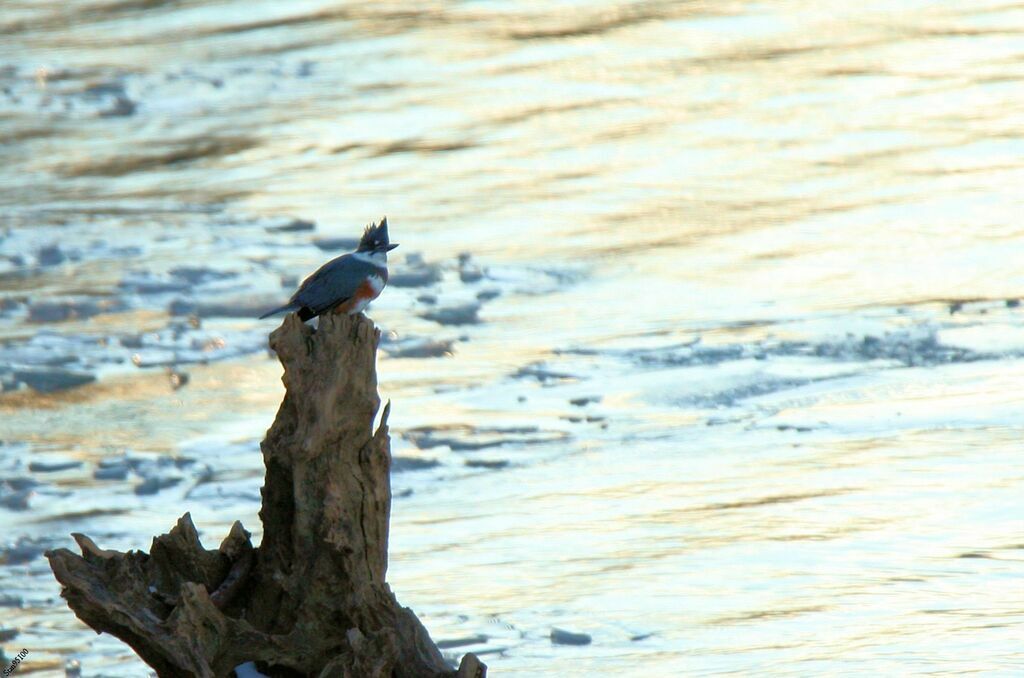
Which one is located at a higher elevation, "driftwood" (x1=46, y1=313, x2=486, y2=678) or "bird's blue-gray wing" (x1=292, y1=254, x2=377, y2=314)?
"bird's blue-gray wing" (x1=292, y1=254, x2=377, y2=314)

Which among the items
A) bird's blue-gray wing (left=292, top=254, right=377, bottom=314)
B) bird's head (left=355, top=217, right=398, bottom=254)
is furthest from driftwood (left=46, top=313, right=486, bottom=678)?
bird's head (left=355, top=217, right=398, bottom=254)

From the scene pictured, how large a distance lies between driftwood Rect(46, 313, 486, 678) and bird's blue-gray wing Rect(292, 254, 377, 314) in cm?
81

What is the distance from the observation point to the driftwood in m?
3.88

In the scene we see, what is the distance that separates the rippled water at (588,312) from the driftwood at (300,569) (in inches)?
59.1

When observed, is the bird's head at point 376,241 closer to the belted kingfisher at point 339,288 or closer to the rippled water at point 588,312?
the belted kingfisher at point 339,288

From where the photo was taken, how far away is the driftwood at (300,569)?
3.88 metres

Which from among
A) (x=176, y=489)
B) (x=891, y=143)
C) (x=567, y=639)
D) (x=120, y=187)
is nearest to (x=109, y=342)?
(x=176, y=489)

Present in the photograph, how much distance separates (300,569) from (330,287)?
1121 mm

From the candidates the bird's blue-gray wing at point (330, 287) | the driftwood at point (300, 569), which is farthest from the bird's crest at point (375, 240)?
the driftwood at point (300, 569)

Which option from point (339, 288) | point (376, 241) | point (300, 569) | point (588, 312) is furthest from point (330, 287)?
point (588, 312)

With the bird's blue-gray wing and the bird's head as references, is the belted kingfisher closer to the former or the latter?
the bird's blue-gray wing

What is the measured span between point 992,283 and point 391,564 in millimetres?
3679

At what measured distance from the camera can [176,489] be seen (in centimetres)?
701

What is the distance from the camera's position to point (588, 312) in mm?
8625
